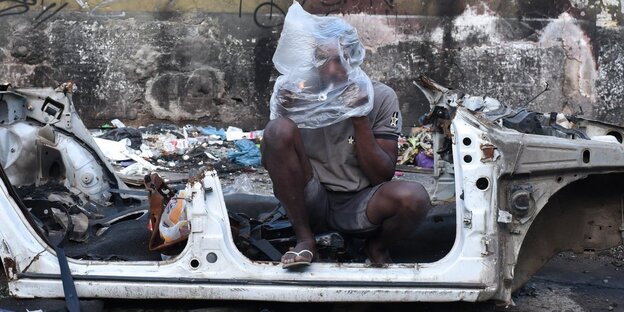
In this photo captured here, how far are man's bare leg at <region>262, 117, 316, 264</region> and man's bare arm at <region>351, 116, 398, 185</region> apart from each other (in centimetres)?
26

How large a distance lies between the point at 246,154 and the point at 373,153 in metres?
5.03

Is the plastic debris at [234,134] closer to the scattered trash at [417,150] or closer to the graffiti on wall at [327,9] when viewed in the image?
the graffiti on wall at [327,9]

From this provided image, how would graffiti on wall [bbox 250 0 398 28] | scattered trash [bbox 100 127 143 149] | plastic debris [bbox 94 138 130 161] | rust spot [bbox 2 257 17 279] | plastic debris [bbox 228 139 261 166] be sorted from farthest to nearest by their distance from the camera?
1. graffiti on wall [bbox 250 0 398 28]
2. scattered trash [bbox 100 127 143 149]
3. plastic debris [bbox 228 139 261 166]
4. plastic debris [bbox 94 138 130 161]
5. rust spot [bbox 2 257 17 279]

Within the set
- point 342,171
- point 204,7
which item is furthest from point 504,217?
point 204,7

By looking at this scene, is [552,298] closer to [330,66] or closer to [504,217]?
[504,217]

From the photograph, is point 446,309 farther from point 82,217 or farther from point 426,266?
point 82,217

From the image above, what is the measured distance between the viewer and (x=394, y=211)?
371 cm

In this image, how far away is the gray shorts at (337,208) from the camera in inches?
150

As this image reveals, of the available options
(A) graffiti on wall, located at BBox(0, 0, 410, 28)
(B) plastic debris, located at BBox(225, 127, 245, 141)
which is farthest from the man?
(A) graffiti on wall, located at BBox(0, 0, 410, 28)

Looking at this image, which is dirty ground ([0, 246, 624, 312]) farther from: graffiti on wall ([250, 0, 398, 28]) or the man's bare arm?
graffiti on wall ([250, 0, 398, 28])

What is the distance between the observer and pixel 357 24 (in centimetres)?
998

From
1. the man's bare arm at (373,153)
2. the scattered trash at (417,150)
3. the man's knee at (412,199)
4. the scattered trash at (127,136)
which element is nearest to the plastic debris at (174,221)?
the man's bare arm at (373,153)

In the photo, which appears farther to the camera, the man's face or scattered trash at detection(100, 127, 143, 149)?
scattered trash at detection(100, 127, 143, 149)

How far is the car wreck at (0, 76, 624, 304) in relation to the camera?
3.50 m
